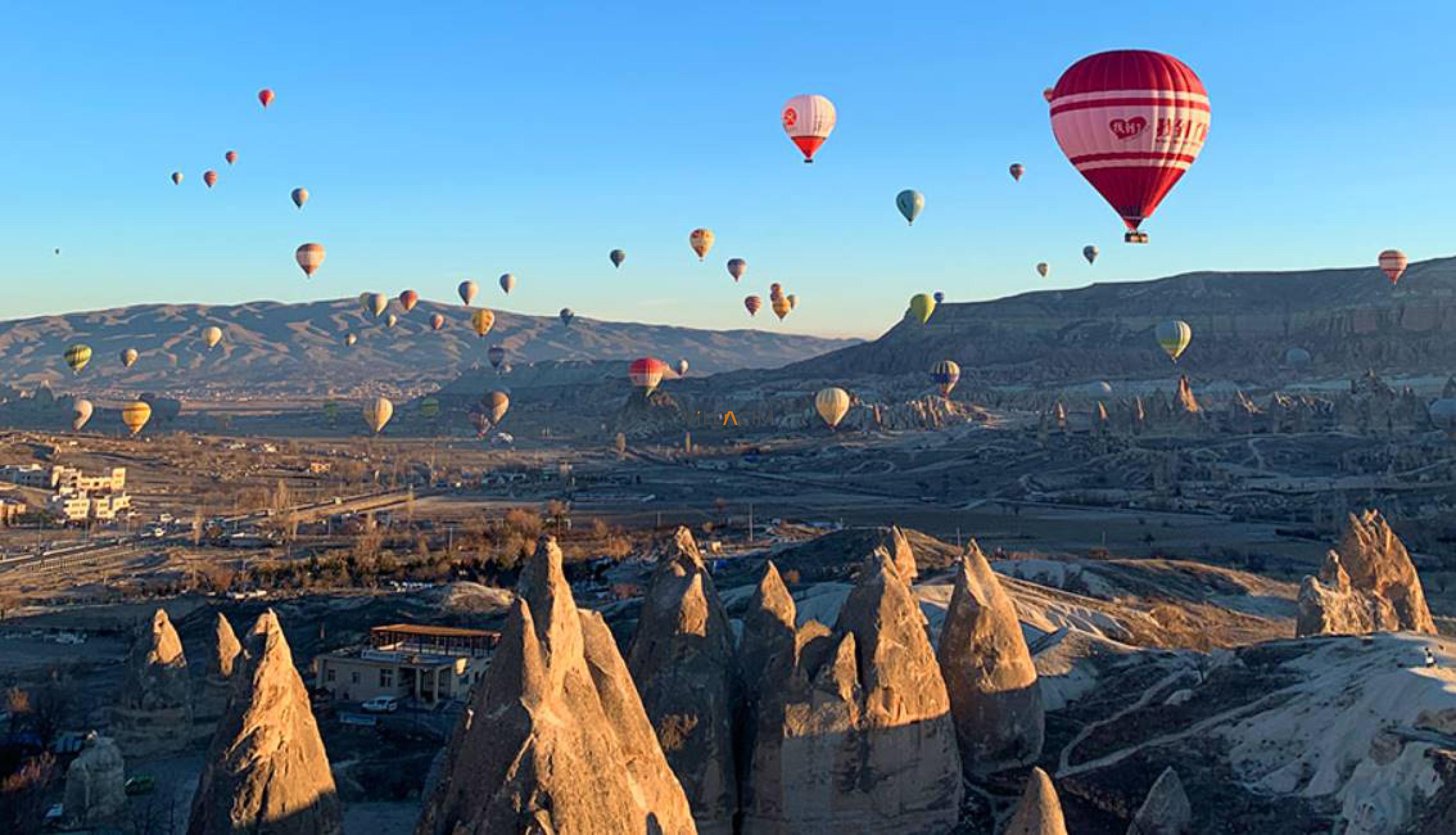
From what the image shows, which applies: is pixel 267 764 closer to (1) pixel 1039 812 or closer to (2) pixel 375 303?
(1) pixel 1039 812

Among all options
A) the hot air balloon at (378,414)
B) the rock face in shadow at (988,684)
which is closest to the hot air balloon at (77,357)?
the hot air balloon at (378,414)

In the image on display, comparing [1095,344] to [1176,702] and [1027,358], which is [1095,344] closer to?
[1027,358]

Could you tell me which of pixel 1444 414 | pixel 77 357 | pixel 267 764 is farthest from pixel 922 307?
pixel 267 764

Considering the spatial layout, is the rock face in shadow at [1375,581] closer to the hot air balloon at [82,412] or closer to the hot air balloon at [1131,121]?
the hot air balloon at [1131,121]

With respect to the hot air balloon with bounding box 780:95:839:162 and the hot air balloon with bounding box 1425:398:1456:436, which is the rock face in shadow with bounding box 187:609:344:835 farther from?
the hot air balloon with bounding box 1425:398:1456:436

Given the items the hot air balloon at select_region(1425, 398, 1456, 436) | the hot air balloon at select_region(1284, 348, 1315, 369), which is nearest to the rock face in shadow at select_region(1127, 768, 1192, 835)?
the hot air balloon at select_region(1425, 398, 1456, 436)

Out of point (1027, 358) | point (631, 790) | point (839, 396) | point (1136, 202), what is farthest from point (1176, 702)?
point (1027, 358)

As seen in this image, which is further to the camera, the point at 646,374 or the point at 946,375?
the point at 946,375
